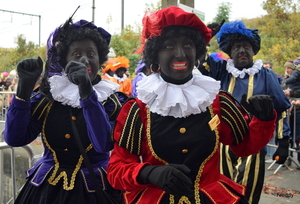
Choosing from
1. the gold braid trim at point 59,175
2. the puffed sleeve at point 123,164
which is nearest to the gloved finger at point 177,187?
the puffed sleeve at point 123,164

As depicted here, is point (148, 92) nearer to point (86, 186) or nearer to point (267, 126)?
point (267, 126)

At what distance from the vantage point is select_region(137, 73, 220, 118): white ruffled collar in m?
1.79

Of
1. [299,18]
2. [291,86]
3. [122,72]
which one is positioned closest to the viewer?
[291,86]

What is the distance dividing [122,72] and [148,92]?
26.8 feet

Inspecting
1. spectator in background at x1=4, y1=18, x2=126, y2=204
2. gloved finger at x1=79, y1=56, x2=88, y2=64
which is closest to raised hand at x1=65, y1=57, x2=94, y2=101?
spectator in background at x1=4, y1=18, x2=126, y2=204

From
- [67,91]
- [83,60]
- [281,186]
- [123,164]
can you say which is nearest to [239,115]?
[123,164]

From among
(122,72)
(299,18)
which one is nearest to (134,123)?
(122,72)

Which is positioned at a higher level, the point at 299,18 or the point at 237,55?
the point at 299,18

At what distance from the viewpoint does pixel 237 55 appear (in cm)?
364

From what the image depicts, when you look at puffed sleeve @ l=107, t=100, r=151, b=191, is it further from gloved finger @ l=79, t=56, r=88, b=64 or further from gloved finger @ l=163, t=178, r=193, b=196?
gloved finger @ l=79, t=56, r=88, b=64

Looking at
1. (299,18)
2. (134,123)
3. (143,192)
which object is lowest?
(143,192)

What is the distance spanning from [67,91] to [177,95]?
33.3 inches

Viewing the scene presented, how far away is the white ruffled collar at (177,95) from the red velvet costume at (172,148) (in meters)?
0.03

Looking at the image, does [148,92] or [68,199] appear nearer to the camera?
[148,92]
